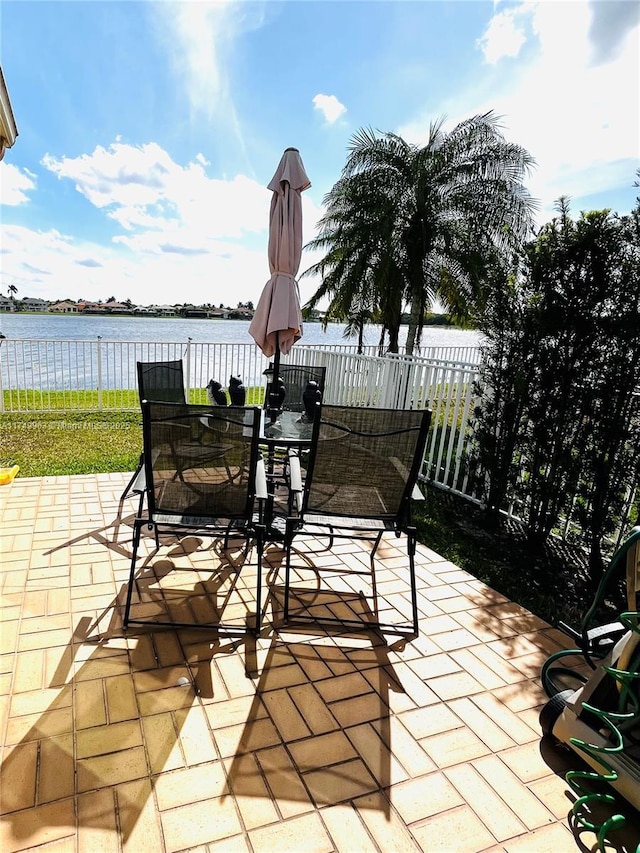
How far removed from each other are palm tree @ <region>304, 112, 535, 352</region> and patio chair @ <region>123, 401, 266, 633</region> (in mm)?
8961

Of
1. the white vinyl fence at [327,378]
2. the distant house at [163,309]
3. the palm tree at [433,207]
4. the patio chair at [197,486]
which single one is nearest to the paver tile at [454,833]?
the patio chair at [197,486]

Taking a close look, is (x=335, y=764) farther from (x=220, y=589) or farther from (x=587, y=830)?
(x=220, y=589)

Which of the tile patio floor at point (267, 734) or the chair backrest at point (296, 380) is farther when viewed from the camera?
the chair backrest at point (296, 380)

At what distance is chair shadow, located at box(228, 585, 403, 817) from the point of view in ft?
5.09

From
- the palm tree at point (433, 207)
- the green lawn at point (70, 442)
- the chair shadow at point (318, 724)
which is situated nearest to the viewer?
the chair shadow at point (318, 724)

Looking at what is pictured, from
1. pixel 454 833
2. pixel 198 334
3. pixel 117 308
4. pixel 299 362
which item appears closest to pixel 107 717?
pixel 454 833

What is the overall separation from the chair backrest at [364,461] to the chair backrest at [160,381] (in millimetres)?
1494

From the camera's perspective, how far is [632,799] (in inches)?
56.7

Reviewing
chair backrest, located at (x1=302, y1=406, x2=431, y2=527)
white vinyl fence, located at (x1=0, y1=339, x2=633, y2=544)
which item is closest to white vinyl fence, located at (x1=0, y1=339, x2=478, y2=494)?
white vinyl fence, located at (x1=0, y1=339, x2=633, y2=544)

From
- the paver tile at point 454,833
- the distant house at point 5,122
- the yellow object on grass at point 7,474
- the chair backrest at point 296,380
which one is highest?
the distant house at point 5,122

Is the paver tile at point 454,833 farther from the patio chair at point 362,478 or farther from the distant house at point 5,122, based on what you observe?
the distant house at point 5,122

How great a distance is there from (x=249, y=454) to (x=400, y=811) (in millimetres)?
1492

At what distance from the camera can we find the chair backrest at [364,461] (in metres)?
2.37

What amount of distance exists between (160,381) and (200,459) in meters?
1.59
